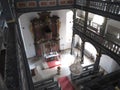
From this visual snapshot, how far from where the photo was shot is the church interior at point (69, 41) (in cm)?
694

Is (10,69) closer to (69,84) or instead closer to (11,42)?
(11,42)

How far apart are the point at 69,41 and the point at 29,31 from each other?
4.68 metres

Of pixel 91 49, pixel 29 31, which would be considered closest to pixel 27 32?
pixel 29 31

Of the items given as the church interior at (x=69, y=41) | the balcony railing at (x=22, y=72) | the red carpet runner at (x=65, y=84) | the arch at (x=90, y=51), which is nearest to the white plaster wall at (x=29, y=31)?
the church interior at (x=69, y=41)

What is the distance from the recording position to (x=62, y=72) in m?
10.0

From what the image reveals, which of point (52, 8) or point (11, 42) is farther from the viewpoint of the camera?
point (52, 8)

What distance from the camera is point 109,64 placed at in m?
9.50

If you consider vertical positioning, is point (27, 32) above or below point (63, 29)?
above

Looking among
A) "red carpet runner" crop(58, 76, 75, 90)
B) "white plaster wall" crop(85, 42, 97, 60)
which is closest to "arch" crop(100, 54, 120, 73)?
"white plaster wall" crop(85, 42, 97, 60)

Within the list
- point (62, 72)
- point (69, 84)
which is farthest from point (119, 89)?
point (62, 72)

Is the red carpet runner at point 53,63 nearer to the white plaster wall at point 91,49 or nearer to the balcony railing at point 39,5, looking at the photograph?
the white plaster wall at point 91,49

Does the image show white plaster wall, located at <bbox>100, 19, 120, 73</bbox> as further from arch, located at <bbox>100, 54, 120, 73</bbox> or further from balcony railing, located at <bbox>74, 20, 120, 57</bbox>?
balcony railing, located at <bbox>74, 20, 120, 57</bbox>

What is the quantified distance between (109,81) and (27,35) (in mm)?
8087

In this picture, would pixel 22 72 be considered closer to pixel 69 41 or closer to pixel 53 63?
pixel 53 63
